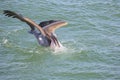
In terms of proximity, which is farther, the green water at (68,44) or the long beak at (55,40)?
the long beak at (55,40)

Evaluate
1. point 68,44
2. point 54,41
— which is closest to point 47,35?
point 54,41

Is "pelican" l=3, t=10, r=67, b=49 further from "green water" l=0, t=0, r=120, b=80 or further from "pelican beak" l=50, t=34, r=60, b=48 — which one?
"green water" l=0, t=0, r=120, b=80

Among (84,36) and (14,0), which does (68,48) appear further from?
(14,0)

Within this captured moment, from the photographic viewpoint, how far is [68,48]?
14.0 m

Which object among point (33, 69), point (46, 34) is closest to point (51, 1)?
point (46, 34)

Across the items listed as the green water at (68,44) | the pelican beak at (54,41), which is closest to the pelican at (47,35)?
the pelican beak at (54,41)

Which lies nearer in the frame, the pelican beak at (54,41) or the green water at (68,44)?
the green water at (68,44)

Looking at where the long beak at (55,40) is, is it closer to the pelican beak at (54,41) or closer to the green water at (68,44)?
the pelican beak at (54,41)

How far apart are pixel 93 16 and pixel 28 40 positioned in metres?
3.54

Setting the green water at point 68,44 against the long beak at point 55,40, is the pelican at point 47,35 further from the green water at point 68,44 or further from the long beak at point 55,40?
the green water at point 68,44

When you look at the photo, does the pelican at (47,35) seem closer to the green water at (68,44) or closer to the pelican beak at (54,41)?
the pelican beak at (54,41)

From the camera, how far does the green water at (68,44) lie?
471 inches

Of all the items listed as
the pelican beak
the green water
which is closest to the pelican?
the pelican beak

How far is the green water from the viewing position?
1196 centimetres
